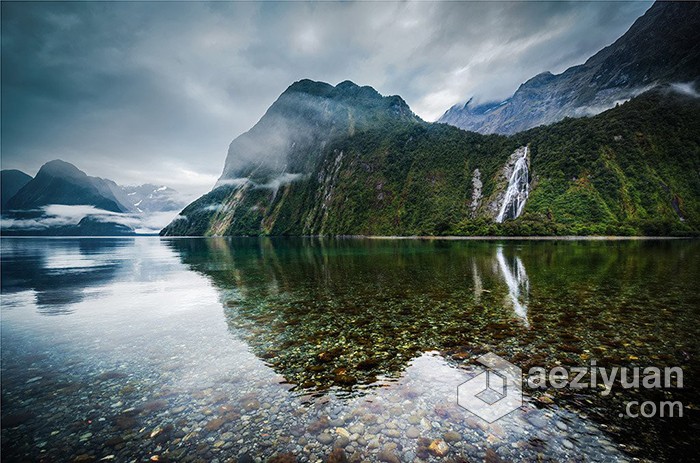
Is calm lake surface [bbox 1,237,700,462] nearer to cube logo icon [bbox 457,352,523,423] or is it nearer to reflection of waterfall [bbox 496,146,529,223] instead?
cube logo icon [bbox 457,352,523,423]

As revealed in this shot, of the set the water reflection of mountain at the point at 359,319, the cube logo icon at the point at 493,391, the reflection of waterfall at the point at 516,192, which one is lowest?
the water reflection of mountain at the point at 359,319

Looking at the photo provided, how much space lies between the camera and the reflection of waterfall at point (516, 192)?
16350 centimetres

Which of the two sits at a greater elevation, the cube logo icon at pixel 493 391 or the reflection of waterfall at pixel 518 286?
the cube logo icon at pixel 493 391

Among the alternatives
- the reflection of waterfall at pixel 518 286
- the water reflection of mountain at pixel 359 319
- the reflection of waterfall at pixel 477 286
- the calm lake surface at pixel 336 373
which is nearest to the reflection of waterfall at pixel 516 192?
the reflection of waterfall at pixel 518 286

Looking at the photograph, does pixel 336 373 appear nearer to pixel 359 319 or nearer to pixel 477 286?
pixel 359 319

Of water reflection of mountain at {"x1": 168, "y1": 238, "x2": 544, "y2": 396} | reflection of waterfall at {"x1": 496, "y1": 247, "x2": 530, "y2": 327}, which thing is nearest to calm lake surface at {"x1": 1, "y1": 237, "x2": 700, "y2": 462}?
water reflection of mountain at {"x1": 168, "y1": 238, "x2": 544, "y2": 396}

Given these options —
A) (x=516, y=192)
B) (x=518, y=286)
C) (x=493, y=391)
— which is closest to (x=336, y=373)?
(x=493, y=391)

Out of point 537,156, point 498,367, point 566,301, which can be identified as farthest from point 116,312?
point 537,156

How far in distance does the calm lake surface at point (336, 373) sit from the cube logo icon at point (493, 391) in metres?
0.35

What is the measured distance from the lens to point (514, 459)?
7.54 metres

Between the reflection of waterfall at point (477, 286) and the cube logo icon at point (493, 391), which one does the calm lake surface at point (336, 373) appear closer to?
the cube logo icon at point (493, 391)

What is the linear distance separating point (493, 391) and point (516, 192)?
185m

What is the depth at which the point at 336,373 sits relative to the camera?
41.6 ft

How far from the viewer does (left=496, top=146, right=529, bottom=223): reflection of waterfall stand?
16350cm
